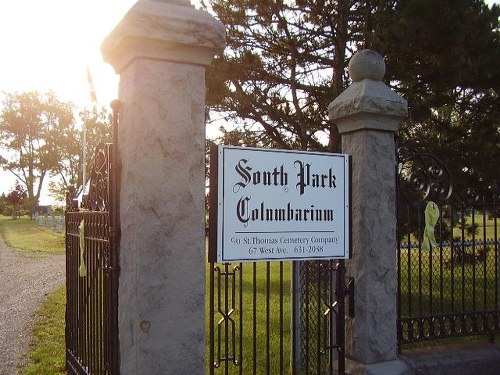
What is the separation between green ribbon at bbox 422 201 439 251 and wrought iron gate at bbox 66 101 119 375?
241cm

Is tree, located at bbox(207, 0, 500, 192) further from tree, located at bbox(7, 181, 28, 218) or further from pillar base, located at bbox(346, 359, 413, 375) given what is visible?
tree, located at bbox(7, 181, 28, 218)

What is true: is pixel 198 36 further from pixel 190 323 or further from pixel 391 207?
pixel 391 207

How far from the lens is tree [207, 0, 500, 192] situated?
292 inches

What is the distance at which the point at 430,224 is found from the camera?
401cm

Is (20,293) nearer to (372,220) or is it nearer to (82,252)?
(82,252)

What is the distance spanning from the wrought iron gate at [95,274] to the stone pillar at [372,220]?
5.69ft

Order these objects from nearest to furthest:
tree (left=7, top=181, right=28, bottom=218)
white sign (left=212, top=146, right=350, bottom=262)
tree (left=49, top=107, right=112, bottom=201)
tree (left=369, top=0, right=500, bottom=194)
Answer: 1. white sign (left=212, top=146, right=350, bottom=262)
2. tree (left=369, top=0, right=500, bottom=194)
3. tree (left=49, top=107, right=112, bottom=201)
4. tree (left=7, top=181, right=28, bottom=218)

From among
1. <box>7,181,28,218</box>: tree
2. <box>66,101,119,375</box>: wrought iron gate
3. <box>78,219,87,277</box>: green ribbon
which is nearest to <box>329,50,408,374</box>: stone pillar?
<box>66,101,119,375</box>: wrought iron gate

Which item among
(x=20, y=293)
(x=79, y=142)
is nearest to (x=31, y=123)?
(x=79, y=142)

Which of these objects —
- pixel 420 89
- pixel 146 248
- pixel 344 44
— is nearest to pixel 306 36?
pixel 344 44

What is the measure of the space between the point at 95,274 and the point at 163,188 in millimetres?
1347

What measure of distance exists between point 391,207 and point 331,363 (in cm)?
124

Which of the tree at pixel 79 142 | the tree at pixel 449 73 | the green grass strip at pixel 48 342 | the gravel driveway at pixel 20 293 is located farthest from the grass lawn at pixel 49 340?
the tree at pixel 79 142

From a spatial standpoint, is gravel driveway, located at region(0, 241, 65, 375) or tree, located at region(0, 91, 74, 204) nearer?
gravel driveway, located at region(0, 241, 65, 375)
